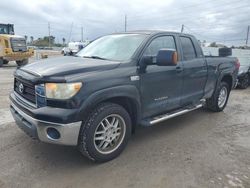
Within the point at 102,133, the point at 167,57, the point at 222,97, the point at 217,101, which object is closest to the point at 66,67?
the point at 102,133

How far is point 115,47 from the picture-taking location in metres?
4.43

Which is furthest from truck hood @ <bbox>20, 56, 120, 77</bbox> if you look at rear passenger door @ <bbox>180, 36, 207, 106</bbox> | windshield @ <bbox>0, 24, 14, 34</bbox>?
windshield @ <bbox>0, 24, 14, 34</bbox>

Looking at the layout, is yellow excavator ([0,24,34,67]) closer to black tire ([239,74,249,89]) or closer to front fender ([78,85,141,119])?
black tire ([239,74,249,89])

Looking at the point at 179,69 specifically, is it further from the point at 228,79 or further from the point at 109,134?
the point at 228,79

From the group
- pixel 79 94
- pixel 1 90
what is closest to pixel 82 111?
pixel 79 94

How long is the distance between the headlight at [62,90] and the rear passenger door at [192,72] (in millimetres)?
Result: 2363

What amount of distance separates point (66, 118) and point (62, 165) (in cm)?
86

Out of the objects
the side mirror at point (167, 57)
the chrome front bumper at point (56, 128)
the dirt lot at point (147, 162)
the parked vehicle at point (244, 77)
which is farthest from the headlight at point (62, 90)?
the parked vehicle at point (244, 77)

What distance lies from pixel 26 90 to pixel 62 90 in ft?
2.53

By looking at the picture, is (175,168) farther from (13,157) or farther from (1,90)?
(1,90)

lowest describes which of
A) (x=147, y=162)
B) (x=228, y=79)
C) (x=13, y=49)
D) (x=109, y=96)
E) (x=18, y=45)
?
(x=147, y=162)

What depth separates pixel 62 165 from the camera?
11.9 feet

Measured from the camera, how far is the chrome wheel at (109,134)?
3.63 m

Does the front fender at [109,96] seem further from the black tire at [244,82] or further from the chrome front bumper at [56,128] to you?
the black tire at [244,82]
